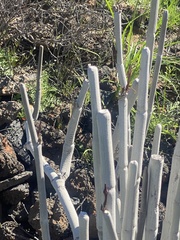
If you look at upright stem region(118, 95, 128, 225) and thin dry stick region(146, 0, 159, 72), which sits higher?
thin dry stick region(146, 0, 159, 72)

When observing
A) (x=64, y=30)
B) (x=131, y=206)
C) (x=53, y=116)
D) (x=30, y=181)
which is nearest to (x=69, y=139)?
(x=131, y=206)

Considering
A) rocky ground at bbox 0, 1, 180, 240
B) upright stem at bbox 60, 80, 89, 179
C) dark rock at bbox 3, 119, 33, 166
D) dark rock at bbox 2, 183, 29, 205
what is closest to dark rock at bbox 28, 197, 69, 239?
rocky ground at bbox 0, 1, 180, 240

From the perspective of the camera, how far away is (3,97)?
2.43 meters

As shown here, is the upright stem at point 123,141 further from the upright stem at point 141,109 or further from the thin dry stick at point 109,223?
the thin dry stick at point 109,223

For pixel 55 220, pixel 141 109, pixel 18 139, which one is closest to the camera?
pixel 141 109

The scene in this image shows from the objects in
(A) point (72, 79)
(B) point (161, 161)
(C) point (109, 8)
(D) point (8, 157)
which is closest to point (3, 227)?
(D) point (8, 157)

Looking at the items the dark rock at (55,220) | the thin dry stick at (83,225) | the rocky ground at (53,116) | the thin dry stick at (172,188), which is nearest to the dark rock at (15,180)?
the rocky ground at (53,116)

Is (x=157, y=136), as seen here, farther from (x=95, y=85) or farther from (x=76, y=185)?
(x=76, y=185)

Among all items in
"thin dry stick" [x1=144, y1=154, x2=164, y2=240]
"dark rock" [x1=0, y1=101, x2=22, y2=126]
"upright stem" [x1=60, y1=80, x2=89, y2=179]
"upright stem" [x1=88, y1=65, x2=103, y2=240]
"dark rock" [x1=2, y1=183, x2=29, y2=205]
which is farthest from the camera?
"dark rock" [x1=0, y1=101, x2=22, y2=126]

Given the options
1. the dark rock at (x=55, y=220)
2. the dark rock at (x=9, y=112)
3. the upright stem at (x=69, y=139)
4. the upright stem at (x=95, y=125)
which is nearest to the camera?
the upright stem at (x=95, y=125)

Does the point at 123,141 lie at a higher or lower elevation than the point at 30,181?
higher

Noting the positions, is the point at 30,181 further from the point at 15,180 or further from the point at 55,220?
the point at 55,220

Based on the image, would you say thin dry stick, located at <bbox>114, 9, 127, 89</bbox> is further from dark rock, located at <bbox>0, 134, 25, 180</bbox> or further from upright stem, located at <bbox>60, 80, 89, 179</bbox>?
dark rock, located at <bbox>0, 134, 25, 180</bbox>

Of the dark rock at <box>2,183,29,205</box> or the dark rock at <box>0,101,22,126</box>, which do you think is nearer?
the dark rock at <box>2,183,29,205</box>
